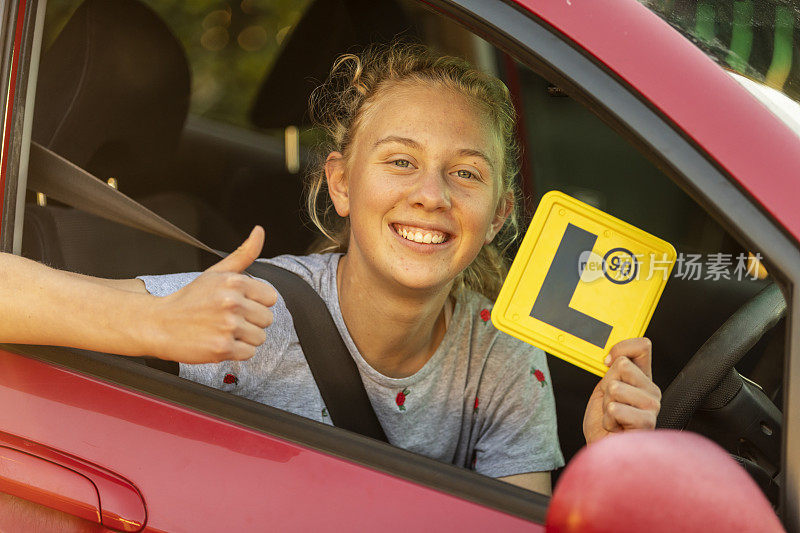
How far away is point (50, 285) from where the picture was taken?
1227mm

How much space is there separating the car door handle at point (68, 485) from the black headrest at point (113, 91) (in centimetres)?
56

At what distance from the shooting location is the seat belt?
151 centimetres

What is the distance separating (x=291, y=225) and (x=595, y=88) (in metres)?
1.55

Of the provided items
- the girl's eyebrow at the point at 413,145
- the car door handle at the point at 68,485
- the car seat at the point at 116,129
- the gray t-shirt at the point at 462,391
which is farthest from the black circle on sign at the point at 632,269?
the car seat at the point at 116,129

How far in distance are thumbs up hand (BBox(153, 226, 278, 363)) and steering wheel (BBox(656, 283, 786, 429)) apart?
0.72 m

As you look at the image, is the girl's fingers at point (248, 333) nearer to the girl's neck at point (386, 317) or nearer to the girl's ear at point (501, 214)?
the girl's neck at point (386, 317)

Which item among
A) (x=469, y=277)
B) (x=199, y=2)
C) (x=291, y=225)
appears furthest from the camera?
(x=199, y=2)

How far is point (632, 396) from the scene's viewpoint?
1396 mm

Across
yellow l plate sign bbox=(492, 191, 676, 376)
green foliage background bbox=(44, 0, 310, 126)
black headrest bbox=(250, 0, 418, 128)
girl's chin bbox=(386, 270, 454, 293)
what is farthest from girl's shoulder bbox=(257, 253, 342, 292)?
green foliage background bbox=(44, 0, 310, 126)

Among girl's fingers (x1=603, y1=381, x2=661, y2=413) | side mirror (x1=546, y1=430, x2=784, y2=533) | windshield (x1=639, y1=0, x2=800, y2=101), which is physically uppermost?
windshield (x1=639, y1=0, x2=800, y2=101)

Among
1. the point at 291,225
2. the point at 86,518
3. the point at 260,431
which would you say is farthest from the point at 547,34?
the point at 291,225

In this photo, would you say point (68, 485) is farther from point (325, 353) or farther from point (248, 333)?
point (325, 353)

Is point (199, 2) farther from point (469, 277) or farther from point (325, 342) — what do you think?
point (325, 342)

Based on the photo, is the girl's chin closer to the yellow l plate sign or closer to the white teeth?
the white teeth
